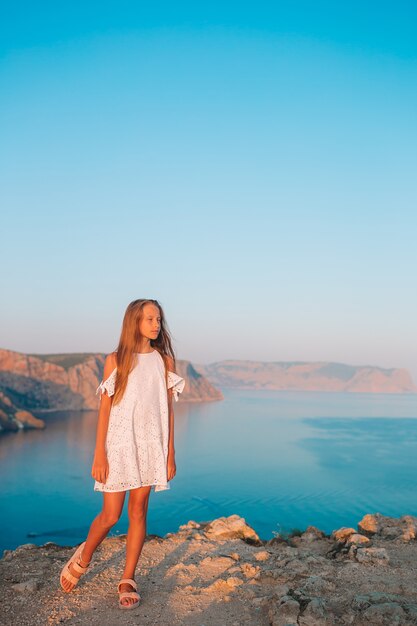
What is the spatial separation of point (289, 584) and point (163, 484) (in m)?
1.41

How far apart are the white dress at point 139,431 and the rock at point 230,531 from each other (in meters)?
3.00

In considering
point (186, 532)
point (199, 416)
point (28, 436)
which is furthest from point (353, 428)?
point (186, 532)

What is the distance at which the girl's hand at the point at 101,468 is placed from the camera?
10.9 feet

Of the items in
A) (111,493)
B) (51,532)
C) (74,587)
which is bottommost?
(51,532)

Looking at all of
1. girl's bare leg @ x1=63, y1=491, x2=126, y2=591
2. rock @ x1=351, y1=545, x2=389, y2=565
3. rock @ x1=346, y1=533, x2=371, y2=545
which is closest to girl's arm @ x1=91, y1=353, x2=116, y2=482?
girl's bare leg @ x1=63, y1=491, x2=126, y2=591

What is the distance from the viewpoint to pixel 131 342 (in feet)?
11.6

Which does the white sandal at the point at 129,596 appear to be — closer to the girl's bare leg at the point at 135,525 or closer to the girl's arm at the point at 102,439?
the girl's bare leg at the point at 135,525

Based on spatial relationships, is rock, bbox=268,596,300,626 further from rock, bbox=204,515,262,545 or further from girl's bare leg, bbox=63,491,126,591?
rock, bbox=204,515,262,545

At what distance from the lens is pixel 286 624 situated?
121 inches

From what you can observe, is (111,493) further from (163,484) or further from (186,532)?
(186,532)

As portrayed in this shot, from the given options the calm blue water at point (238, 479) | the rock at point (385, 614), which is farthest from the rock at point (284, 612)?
the calm blue water at point (238, 479)

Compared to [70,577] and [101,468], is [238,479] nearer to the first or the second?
[70,577]

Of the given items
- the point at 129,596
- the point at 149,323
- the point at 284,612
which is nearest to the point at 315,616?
the point at 284,612

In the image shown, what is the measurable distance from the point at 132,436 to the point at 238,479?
3495 centimetres
